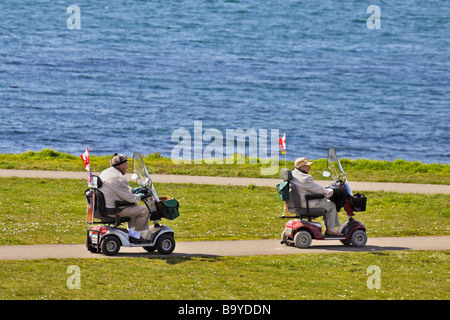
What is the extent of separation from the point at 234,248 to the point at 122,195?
2.36 meters

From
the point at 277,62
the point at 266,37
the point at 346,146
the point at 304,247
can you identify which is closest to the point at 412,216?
the point at 304,247

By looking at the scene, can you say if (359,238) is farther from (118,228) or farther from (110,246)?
(110,246)

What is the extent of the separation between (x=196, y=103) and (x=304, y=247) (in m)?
44.6

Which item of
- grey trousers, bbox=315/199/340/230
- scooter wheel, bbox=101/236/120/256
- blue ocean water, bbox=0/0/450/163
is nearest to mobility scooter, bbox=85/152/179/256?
scooter wheel, bbox=101/236/120/256

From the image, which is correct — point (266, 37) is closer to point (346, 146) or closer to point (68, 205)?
point (346, 146)

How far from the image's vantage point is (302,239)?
14172 millimetres

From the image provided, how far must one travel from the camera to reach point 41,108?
5381 cm

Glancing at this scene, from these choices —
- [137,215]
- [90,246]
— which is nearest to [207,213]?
[137,215]

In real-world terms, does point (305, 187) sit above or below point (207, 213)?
above

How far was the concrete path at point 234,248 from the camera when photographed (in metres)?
13.2

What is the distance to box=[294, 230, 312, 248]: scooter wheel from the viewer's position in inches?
556
